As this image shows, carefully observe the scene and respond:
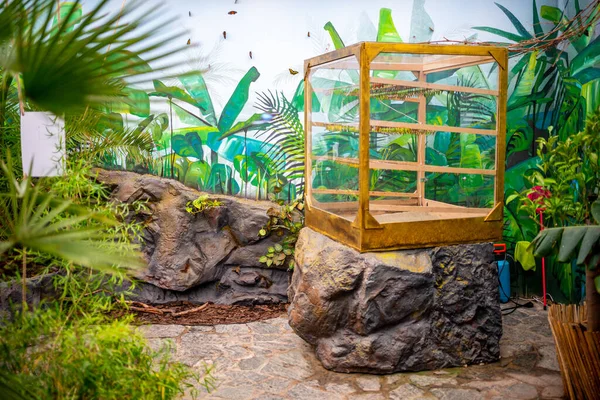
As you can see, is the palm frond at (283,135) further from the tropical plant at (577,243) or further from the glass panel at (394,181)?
the tropical plant at (577,243)

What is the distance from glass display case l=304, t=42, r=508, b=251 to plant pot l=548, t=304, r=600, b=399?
100cm

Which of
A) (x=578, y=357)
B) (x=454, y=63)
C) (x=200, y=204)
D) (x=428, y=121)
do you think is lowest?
(x=578, y=357)

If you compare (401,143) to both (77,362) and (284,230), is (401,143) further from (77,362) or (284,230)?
(77,362)

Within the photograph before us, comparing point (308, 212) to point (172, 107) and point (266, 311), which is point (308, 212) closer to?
point (266, 311)

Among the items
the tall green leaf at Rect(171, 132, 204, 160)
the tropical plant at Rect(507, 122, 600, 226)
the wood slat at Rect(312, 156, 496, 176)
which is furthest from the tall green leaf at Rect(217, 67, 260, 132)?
the tropical plant at Rect(507, 122, 600, 226)

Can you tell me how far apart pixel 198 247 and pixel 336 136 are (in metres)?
1.99

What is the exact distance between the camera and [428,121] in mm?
4883

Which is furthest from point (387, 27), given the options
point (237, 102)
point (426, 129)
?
point (426, 129)

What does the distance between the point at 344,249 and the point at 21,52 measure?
255 centimetres

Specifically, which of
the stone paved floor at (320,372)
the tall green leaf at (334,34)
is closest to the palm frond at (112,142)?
the stone paved floor at (320,372)

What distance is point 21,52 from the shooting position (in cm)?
173

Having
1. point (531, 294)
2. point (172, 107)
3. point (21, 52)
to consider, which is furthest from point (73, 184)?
point (531, 294)

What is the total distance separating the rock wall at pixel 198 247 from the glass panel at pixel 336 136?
4.09 feet

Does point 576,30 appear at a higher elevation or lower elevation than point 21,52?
higher
